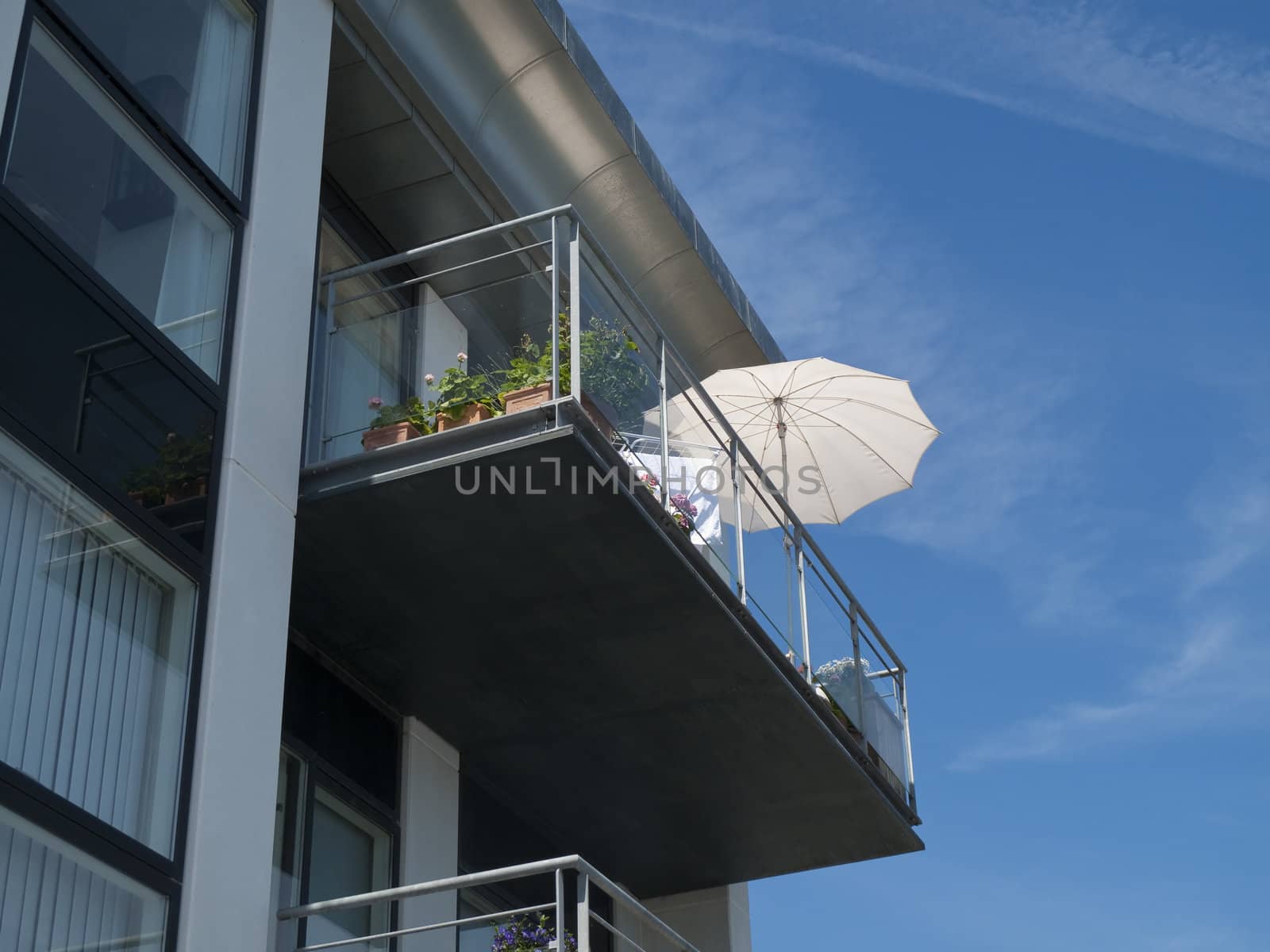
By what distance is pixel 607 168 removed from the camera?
14102 mm

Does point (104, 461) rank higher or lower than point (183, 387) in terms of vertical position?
lower

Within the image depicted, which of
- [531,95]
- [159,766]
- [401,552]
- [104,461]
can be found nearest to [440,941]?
[401,552]

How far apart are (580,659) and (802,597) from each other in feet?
7.12

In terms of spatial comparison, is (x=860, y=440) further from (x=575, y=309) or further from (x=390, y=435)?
(x=390, y=435)

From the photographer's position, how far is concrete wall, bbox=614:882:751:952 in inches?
555

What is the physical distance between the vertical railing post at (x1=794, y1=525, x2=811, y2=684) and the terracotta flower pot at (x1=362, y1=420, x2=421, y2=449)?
3.82 meters

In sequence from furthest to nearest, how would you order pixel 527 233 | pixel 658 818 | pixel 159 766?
pixel 658 818, pixel 527 233, pixel 159 766

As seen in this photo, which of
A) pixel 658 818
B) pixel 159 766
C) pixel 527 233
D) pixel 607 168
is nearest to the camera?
pixel 159 766

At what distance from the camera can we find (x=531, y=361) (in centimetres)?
941

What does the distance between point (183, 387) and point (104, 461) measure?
77 cm

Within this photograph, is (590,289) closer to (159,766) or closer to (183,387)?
(183,387)

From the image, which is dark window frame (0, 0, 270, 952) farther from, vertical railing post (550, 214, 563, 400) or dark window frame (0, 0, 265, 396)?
vertical railing post (550, 214, 563, 400)

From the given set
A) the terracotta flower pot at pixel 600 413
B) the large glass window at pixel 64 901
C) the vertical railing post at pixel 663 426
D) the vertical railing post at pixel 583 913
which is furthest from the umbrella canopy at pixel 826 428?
the large glass window at pixel 64 901

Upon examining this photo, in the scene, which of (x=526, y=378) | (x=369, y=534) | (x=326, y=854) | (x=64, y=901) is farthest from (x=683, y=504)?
(x=64, y=901)
